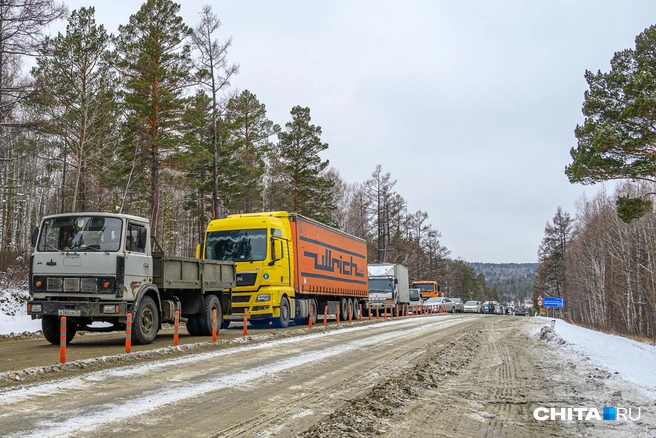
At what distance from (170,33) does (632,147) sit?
23.2 metres

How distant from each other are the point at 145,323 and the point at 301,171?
113 feet

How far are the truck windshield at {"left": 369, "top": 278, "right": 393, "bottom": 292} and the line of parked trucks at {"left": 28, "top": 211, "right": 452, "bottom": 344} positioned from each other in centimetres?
1107

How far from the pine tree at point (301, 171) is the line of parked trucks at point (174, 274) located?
2069 centimetres

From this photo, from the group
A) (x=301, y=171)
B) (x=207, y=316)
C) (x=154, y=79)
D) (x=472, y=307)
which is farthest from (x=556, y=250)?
(x=207, y=316)

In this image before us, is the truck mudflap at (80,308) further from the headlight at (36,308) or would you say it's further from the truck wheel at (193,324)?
the truck wheel at (193,324)

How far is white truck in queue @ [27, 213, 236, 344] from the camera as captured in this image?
11289mm

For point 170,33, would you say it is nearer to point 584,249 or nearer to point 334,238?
point 334,238

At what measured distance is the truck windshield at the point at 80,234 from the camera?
11578 mm

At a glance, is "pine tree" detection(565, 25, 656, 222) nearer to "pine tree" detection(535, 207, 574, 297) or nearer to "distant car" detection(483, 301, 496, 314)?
"distant car" detection(483, 301, 496, 314)

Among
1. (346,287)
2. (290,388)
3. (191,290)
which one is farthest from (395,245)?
(290,388)

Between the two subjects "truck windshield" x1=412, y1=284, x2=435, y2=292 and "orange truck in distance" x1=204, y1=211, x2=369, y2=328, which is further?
"truck windshield" x1=412, y1=284, x2=435, y2=292

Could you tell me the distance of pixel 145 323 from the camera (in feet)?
40.7

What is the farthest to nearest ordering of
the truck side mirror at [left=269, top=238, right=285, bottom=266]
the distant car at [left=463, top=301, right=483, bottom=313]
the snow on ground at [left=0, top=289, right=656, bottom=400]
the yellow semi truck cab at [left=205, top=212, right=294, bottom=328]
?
the distant car at [left=463, top=301, right=483, bottom=313] → the truck side mirror at [left=269, top=238, right=285, bottom=266] → the yellow semi truck cab at [left=205, top=212, right=294, bottom=328] → the snow on ground at [left=0, top=289, right=656, bottom=400]

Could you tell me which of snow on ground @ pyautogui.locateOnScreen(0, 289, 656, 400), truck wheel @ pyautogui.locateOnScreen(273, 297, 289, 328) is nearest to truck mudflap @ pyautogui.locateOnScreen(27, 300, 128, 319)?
snow on ground @ pyautogui.locateOnScreen(0, 289, 656, 400)
